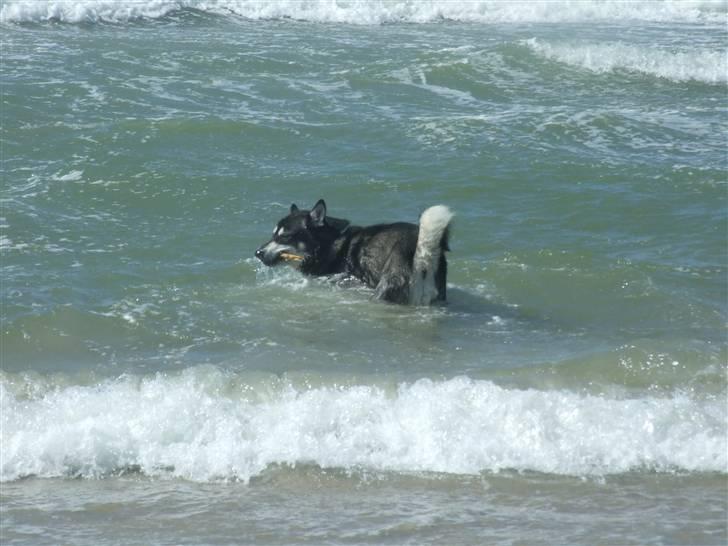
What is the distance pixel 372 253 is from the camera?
10672 mm

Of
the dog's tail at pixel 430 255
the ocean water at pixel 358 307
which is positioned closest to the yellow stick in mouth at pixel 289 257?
the ocean water at pixel 358 307

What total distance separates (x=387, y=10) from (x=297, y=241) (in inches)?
698

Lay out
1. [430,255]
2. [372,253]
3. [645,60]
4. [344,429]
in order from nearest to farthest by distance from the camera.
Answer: [344,429] < [430,255] < [372,253] < [645,60]

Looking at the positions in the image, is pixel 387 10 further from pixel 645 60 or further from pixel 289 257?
pixel 289 257

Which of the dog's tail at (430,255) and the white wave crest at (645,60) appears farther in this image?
the white wave crest at (645,60)

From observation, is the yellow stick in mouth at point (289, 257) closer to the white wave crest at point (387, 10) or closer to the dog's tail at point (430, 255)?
the dog's tail at point (430, 255)

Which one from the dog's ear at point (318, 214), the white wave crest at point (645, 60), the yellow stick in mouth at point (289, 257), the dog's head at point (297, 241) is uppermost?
the white wave crest at point (645, 60)

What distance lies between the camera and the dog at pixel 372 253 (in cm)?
1009

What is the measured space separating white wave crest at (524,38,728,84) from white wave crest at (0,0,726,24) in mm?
5893

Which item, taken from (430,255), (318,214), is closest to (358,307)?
(430,255)

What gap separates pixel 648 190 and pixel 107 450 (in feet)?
27.0

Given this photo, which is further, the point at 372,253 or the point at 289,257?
the point at 289,257

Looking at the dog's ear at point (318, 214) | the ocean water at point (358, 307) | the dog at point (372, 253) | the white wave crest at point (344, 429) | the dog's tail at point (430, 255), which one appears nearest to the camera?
the ocean water at point (358, 307)

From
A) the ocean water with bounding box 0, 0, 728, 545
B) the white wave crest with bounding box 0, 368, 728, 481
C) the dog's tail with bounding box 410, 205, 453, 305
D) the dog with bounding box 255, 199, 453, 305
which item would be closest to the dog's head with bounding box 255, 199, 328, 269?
the dog with bounding box 255, 199, 453, 305
